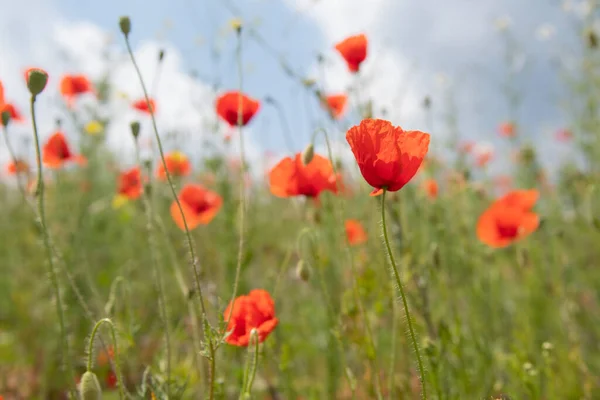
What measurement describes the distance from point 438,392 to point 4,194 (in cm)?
504

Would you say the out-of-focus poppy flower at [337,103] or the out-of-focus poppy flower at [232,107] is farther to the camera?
the out-of-focus poppy flower at [337,103]

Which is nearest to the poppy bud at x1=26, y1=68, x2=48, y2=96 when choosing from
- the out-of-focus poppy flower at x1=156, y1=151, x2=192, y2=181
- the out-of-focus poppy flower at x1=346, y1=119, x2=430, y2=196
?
the out-of-focus poppy flower at x1=346, y1=119, x2=430, y2=196

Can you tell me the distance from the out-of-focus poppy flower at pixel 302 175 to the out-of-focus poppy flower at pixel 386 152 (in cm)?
77

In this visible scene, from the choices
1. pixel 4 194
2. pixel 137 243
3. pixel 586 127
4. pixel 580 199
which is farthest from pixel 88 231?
pixel 586 127

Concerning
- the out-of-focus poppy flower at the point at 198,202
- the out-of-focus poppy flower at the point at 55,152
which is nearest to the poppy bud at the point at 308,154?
the out-of-focus poppy flower at the point at 198,202

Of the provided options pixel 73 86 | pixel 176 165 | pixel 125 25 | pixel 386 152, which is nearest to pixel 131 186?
pixel 176 165

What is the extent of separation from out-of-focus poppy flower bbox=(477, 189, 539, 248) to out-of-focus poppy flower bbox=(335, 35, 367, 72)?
114 cm

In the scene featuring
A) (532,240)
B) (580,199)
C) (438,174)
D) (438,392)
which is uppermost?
(438,174)

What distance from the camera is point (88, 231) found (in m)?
3.84

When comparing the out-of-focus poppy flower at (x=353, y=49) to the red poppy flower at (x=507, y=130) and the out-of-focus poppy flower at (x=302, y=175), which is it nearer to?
the out-of-focus poppy flower at (x=302, y=175)

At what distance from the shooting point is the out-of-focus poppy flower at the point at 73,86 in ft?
11.4

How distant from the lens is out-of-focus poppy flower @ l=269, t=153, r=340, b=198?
180 cm

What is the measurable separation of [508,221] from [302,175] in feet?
4.20

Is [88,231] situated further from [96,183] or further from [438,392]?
[438,392]
